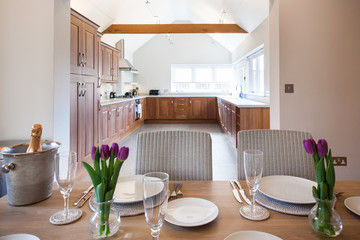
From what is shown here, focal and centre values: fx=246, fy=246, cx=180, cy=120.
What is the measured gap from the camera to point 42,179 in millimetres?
955

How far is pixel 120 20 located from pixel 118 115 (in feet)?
8.09

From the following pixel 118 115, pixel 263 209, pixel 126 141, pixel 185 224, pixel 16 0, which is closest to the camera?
pixel 185 224

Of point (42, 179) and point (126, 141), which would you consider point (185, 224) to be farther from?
point (126, 141)

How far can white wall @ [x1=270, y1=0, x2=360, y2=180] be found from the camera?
2355 millimetres

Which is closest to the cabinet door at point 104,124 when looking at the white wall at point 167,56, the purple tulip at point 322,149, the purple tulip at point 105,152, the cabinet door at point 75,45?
the cabinet door at point 75,45

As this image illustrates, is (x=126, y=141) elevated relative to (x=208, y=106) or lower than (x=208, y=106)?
lower

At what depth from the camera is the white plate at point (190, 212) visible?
0.78 metres

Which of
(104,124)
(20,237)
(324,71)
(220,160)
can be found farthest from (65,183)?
(104,124)

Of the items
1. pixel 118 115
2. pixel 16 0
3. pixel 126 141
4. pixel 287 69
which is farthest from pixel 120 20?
pixel 287 69

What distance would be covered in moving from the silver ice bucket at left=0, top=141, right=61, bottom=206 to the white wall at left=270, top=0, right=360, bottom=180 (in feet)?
7.01

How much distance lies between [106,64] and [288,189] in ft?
16.2

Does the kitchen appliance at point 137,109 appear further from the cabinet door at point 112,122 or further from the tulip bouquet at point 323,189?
the tulip bouquet at point 323,189

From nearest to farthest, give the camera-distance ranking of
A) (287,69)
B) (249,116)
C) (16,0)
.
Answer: (16,0) → (287,69) → (249,116)

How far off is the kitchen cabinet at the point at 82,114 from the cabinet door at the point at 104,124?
0.76 meters
